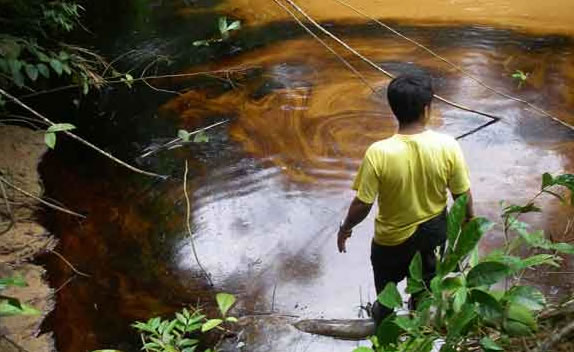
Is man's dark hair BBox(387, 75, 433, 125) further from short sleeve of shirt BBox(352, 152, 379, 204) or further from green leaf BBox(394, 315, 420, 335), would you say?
green leaf BBox(394, 315, 420, 335)

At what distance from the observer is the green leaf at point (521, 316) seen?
4.17 feet

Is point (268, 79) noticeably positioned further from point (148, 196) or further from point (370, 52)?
point (148, 196)

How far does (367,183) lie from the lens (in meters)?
2.08

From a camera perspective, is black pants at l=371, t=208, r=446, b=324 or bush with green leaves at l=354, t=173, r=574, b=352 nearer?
bush with green leaves at l=354, t=173, r=574, b=352

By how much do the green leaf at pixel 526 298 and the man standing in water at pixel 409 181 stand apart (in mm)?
759

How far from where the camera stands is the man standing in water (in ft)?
6.59

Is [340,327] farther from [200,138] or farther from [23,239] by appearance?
[200,138]

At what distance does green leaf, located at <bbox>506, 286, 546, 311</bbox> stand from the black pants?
85 centimetres

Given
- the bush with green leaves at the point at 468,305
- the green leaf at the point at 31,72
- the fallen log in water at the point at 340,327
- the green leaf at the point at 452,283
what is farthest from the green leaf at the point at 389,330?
the green leaf at the point at 31,72

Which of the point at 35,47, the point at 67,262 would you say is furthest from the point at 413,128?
the point at 35,47

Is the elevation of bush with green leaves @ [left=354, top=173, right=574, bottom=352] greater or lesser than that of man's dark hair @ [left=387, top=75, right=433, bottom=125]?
lesser

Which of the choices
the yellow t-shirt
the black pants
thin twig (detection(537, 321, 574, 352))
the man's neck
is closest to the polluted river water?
the black pants

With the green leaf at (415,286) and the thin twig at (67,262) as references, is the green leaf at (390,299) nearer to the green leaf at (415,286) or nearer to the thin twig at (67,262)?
the green leaf at (415,286)

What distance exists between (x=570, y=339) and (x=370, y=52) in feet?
15.9
